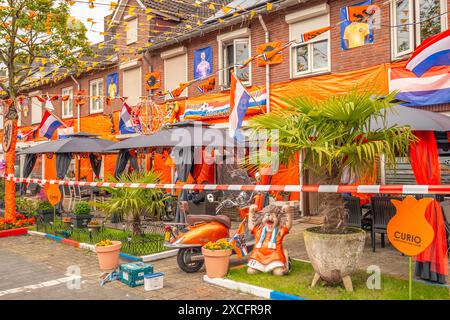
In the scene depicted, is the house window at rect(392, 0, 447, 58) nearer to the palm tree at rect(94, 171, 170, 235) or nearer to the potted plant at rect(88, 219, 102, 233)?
the palm tree at rect(94, 171, 170, 235)

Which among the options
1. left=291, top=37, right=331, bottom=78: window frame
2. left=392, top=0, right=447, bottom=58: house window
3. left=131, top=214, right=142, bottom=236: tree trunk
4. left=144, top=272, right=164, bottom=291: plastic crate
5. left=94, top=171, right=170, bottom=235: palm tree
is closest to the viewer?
left=144, top=272, right=164, bottom=291: plastic crate

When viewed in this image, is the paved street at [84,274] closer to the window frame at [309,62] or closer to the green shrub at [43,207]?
the green shrub at [43,207]

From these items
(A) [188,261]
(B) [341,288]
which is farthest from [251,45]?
(B) [341,288]

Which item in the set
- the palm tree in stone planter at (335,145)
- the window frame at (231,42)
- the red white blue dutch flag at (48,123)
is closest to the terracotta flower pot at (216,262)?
the palm tree in stone planter at (335,145)

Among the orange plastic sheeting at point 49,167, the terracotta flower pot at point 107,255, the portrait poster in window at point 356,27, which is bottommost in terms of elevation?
the terracotta flower pot at point 107,255

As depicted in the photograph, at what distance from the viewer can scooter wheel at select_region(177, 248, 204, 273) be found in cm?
682

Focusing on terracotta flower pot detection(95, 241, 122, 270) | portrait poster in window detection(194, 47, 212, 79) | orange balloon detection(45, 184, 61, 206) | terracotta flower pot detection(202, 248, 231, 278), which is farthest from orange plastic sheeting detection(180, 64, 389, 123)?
orange balloon detection(45, 184, 61, 206)

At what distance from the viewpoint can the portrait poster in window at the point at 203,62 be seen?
15.1 m

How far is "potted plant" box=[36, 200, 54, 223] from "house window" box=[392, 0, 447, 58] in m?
10.5

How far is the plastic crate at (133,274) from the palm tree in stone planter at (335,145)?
251cm

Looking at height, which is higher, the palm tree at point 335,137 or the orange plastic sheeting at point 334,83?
the orange plastic sheeting at point 334,83
